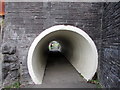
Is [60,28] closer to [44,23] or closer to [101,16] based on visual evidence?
[44,23]

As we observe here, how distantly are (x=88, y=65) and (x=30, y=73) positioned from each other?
2.08 metres

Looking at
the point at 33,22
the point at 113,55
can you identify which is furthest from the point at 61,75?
the point at 113,55

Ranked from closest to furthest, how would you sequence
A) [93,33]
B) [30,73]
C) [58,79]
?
[30,73], [93,33], [58,79]

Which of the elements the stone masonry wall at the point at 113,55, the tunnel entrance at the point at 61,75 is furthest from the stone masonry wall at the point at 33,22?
the tunnel entrance at the point at 61,75

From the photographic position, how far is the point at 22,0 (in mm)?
4277

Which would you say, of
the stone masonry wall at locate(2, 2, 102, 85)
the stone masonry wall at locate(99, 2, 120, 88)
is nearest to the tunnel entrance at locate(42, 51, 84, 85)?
the stone masonry wall at locate(2, 2, 102, 85)

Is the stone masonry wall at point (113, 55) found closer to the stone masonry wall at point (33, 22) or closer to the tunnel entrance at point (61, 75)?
the stone masonry wall at point (33, 22)

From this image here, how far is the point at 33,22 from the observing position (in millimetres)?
4258

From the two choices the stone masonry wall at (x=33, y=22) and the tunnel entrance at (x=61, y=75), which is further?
the tunnel entrance at (x=61, y=75)

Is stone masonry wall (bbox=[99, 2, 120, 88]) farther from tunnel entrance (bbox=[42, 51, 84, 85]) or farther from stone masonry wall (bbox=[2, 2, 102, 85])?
tunnel entrance (bbox=[42, 51, 84, 85])

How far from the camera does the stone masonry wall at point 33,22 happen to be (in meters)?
4.22

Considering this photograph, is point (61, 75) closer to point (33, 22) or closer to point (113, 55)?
point (33, 22)

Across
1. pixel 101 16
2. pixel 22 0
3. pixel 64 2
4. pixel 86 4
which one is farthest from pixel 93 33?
pixel 22 0

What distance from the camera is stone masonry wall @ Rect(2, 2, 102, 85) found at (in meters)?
4.22
